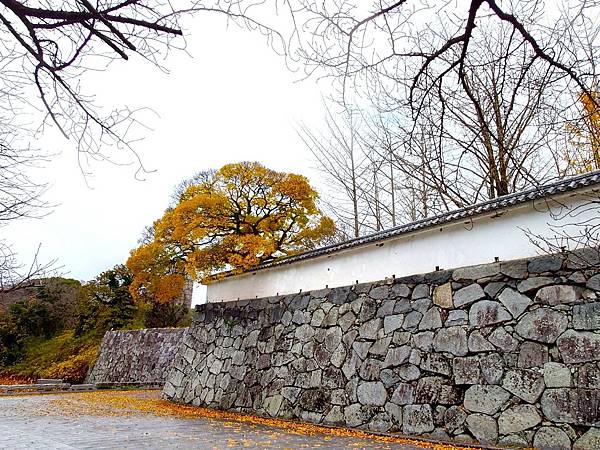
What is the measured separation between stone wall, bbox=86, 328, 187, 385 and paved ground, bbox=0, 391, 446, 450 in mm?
6078

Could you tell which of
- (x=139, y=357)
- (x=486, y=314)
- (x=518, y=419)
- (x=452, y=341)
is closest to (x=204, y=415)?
(x=452, y=341)

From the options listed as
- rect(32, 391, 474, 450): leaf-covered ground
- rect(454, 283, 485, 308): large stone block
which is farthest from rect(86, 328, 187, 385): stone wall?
rect(454, 283, 485, 308): large stone block

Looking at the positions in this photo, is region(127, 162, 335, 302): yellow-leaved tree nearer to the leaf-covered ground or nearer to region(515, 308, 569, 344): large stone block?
the leaf-covered ground

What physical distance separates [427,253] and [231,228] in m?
4.97

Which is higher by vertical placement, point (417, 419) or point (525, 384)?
point (525, 384)

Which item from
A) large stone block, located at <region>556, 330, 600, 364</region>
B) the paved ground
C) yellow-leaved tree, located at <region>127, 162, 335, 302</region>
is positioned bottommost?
A: the paved ground

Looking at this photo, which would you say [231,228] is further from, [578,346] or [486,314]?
[578,346]

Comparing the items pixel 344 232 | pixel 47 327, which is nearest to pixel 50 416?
pixel 344 232

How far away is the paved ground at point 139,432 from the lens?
5.36m

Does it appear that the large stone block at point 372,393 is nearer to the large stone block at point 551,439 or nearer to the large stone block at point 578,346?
the large stone block at point 551,439

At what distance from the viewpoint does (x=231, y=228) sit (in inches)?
418

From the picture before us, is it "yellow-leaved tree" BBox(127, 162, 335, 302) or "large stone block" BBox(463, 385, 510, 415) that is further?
"yellow-leaved tree" BBox(127, 162, 335, 302)

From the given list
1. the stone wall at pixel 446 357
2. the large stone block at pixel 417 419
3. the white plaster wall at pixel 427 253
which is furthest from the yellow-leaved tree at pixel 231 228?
the large stone block at pixel 417 419

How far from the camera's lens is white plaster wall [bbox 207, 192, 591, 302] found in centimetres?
567
